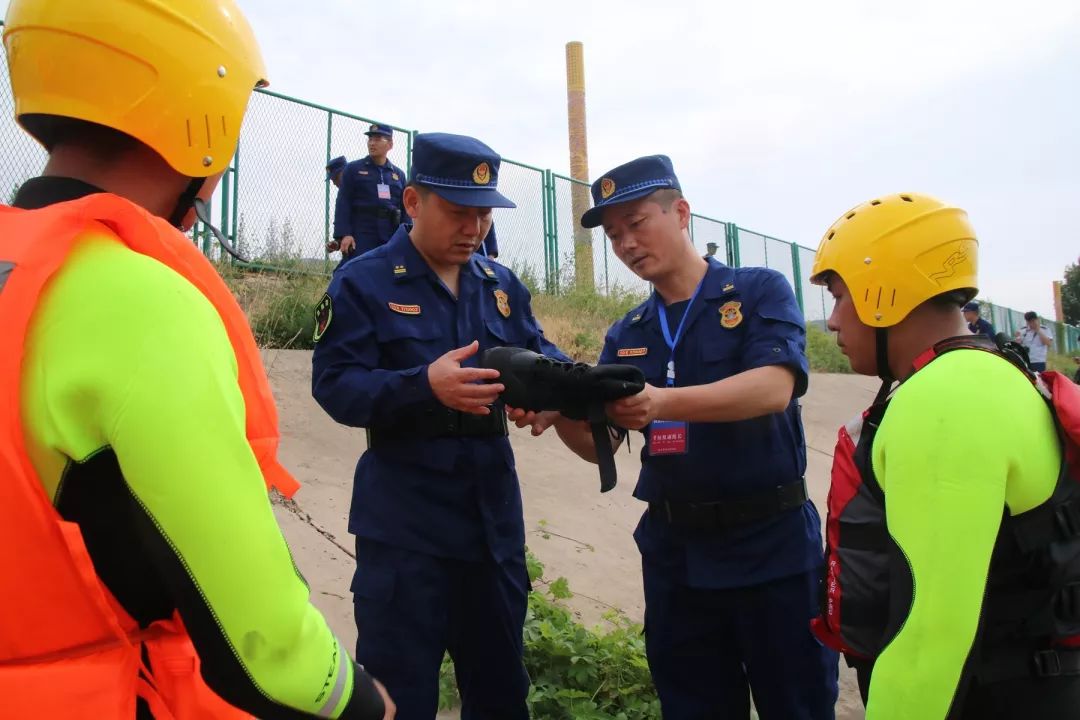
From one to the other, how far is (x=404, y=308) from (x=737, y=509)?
1298 mm

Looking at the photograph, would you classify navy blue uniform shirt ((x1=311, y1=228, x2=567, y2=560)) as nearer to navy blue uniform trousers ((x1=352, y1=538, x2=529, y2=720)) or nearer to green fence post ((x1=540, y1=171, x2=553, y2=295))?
navy blue uniform trousers ((x1=352, y1=538, x2=529, y2=720))

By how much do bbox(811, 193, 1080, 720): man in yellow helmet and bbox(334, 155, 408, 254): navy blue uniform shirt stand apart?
24.0 feet

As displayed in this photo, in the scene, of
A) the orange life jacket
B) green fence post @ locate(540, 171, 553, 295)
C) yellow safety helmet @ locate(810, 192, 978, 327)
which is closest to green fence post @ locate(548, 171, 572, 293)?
green fence post @ locate(540, 171, 553, 295)

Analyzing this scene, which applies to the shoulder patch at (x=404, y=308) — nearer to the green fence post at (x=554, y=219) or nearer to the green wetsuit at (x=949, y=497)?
the green wetsuit at (x=949, y=497)

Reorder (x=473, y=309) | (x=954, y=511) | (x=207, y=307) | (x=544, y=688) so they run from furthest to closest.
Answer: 1. (x=544, y=688)
2. (x=473, y=309)
3. (x=954, y=511)
4. (x=207, y=307)

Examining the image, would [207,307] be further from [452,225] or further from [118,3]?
[452,225]

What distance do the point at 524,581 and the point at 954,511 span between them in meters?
1.61

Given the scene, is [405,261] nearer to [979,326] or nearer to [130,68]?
[130,68]

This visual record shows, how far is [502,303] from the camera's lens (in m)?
3.03

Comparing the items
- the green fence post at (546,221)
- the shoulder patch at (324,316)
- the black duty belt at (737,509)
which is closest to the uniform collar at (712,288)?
the black duty belt at (737,509)

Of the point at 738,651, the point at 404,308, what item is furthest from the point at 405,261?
the point at 738,651

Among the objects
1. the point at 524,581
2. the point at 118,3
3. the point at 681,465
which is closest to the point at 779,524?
the point at 681,465

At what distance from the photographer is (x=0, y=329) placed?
3.28 ft

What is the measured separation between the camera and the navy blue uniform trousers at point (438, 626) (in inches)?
98.4
